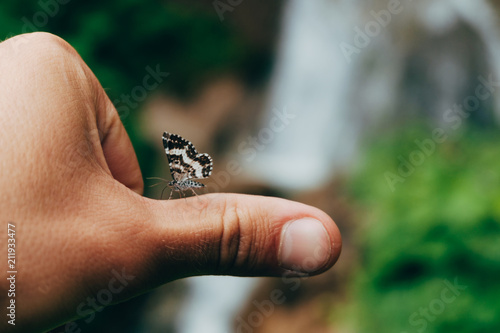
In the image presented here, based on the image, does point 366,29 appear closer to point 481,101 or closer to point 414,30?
point 414,30

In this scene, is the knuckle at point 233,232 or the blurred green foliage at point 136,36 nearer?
the knuckle at point 233,232

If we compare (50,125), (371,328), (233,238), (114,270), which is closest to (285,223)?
(233,238)

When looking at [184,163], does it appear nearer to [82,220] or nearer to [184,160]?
[184,160]

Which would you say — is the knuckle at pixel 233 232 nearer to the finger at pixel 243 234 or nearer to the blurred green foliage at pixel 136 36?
the finger at pixel 243 234

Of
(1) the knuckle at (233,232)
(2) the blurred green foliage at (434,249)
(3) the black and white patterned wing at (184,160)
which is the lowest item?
(2) the blurred green foliage at (434,249)

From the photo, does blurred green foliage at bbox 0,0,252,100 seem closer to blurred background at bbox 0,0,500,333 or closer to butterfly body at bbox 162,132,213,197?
blurred background at bbox 0,0,500,333

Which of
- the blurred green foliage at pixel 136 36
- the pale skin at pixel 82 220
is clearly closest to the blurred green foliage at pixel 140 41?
the blurred green foliage at pixel 136 36

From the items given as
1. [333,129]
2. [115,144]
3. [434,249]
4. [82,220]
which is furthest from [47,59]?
[333,129]
